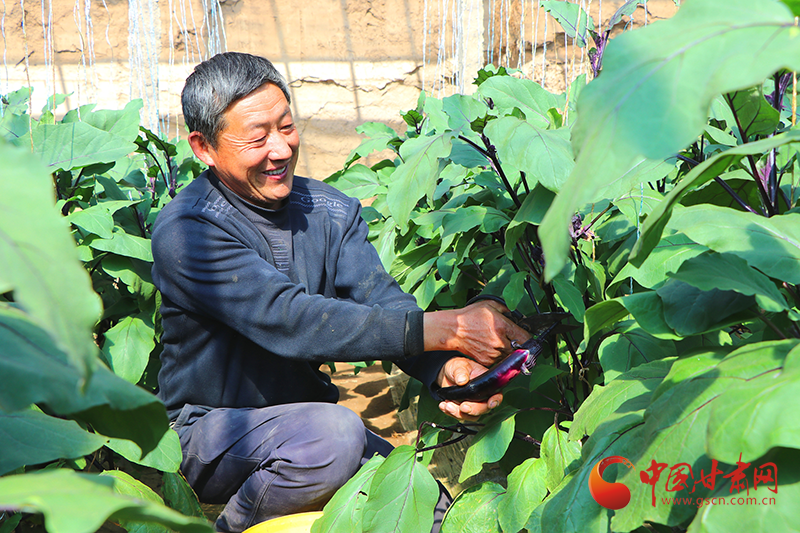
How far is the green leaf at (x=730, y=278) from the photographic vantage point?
0.70 metres

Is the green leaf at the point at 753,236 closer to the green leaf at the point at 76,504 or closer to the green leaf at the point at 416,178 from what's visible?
the green leaf at the point at 416,178

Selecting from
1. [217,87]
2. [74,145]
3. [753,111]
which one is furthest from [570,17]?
[74,145]

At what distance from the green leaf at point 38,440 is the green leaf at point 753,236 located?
2.38 ft

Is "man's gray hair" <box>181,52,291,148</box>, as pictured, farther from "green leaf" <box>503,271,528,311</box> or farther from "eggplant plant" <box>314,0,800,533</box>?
"green leaf" <box>503,271,528,311</box>

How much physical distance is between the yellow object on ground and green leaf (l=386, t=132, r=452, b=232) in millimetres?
833

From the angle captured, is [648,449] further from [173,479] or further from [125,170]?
[125,170]

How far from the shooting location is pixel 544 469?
1264 mm

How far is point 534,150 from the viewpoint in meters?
1.11

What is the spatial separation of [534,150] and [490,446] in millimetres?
625

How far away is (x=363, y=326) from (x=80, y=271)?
118cm

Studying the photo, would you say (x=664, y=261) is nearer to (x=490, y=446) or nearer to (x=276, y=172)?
(x=490, y=446)

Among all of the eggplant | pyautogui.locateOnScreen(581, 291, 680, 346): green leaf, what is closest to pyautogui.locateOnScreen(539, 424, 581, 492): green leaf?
the eggplant

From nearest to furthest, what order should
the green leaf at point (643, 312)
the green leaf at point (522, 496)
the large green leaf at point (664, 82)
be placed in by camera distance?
1. the large green leaf at point (664, 82)
2. the green leaf at point (643, 312)
3. the green leaf at point (522, 496)

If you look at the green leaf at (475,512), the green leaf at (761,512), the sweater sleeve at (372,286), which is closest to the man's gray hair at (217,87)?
the sweater sleeve at (372,286)
